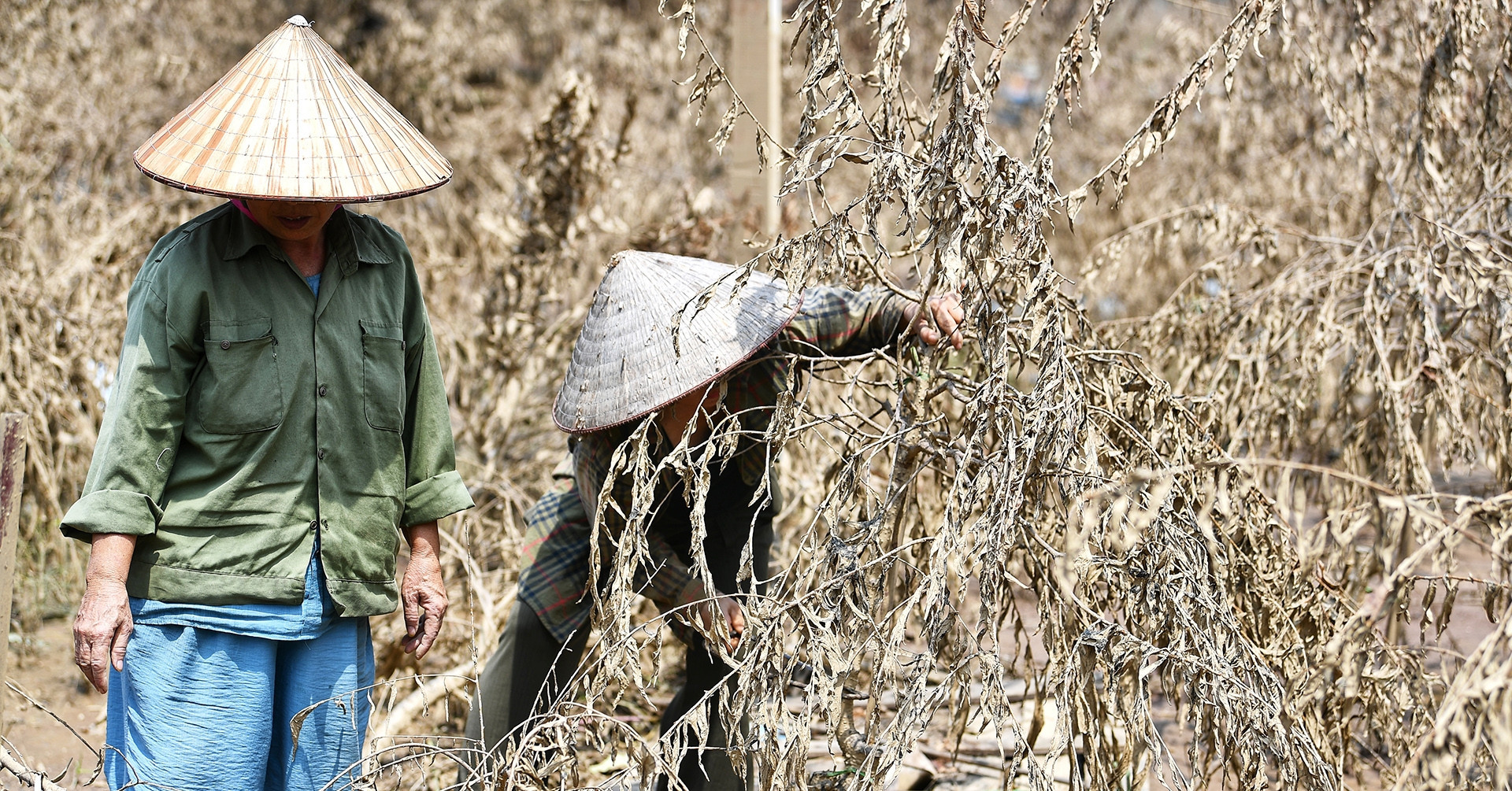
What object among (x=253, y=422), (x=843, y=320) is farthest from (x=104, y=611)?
(x=843, y=320)

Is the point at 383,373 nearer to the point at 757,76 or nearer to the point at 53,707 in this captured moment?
the point at 53,707

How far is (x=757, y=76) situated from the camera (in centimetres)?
530

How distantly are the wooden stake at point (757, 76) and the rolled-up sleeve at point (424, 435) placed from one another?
2795 millimetres

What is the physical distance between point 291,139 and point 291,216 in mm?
139

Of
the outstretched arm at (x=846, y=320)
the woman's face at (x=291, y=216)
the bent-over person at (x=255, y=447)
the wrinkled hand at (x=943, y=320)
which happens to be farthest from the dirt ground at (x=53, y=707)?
the wrinkled hand at (x=943, y=320)

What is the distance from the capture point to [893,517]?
2721 mm

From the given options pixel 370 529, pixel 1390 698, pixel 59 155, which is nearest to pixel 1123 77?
pixel 59 155

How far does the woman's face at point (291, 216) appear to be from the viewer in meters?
2.27

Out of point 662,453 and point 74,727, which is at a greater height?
point 662,453

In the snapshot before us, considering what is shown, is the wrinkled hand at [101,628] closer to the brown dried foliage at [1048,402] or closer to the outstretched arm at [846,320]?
the brown dried foliage at [1048,402]

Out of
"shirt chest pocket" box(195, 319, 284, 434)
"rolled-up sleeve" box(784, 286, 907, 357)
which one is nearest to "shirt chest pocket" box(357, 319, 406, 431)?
"shirt chest pocket" box(195, 319, 284, 434)

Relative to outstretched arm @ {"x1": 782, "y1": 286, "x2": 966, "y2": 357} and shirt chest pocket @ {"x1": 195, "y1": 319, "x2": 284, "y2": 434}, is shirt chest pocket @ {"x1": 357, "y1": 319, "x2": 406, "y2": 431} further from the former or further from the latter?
outstretched arm @ {"x1": 782, "y1": 286, "x2": 966, "y2": 357}

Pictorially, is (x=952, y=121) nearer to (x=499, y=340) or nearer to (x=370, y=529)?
(x=370, y=529)

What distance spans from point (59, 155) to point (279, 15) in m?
5.16
